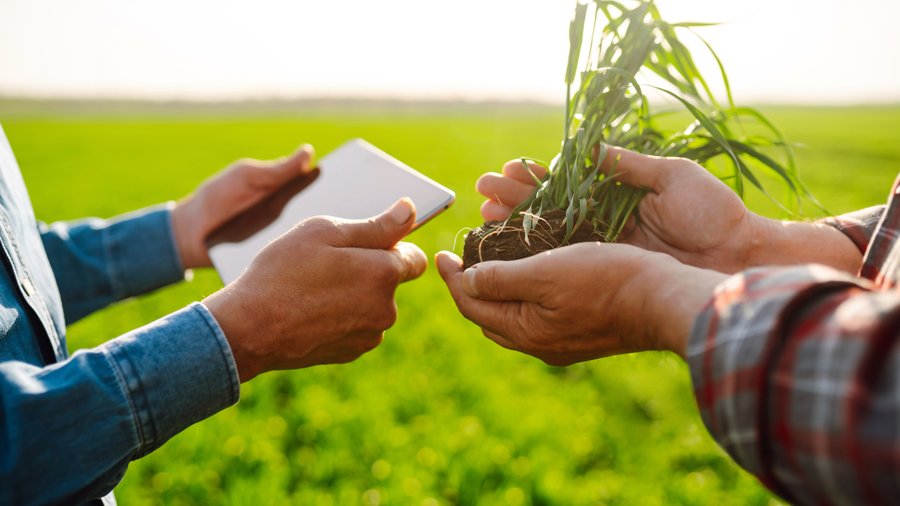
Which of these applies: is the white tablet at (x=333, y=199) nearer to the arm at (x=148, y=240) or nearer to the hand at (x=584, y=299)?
the arm at (x=148, y=240)

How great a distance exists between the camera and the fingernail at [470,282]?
1.46 meters

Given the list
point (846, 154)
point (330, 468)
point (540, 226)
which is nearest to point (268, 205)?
point (540, 226)

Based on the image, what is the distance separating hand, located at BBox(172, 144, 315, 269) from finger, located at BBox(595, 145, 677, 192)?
44.1 inches

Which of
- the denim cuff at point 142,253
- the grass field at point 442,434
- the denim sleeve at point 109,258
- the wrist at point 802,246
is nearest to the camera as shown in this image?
the wrist at point 802,246

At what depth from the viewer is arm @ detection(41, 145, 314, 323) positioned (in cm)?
199

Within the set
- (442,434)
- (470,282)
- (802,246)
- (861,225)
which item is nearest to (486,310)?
(470,282)

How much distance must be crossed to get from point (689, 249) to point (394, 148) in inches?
808

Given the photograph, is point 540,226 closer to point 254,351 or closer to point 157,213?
point 254,351

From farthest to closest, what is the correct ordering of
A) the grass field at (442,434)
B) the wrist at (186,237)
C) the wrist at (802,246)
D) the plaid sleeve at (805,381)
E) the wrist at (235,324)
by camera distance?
the grass field at (442,434)
the wrist at (186,237)
the wrist at (802,246)
the wrist at (235,324)
the plaid sleeve at (805,381)

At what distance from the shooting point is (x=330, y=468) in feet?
9.59

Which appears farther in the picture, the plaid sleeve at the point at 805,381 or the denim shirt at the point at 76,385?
the denim shirt at the point at 76,385

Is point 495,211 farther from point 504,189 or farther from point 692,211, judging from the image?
point 692,211

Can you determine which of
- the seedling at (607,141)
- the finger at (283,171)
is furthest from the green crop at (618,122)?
the finger at (283,171)

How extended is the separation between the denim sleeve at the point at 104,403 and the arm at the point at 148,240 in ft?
3.03
